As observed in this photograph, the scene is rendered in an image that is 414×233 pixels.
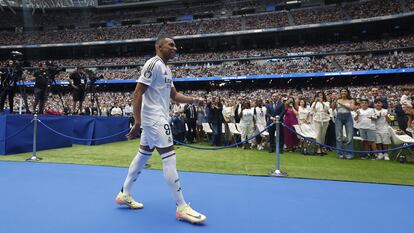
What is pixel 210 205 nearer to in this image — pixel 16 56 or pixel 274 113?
pixel 274 113

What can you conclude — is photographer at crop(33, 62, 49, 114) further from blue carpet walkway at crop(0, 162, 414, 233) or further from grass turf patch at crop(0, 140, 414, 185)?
blue carpet walkway at crop(0, 162, 414, 233)

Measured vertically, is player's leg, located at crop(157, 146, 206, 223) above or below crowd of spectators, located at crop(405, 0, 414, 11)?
below

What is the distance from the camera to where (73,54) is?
150ft

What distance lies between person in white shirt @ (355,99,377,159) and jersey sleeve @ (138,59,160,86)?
6.78 m

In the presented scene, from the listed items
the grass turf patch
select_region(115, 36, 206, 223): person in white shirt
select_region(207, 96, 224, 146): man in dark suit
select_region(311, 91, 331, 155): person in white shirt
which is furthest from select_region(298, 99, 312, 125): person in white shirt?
select_region(115, 36, 206, 223): person in white shirt

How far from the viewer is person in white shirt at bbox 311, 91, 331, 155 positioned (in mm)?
8195

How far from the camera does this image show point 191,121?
38.3 feet

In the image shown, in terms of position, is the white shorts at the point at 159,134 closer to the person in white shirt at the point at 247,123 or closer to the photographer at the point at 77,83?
the person in white shirt at the point at 247,123

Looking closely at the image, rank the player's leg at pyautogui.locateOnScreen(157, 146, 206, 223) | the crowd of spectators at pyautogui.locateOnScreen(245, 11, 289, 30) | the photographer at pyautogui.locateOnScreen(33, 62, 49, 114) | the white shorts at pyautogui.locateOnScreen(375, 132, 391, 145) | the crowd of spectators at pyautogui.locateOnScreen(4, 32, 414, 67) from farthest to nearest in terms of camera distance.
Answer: the crowd of spectators at pyautogui.locateOnScreen(245, 11, 289, 30), the crowd of spectators at pyautogui.locateOnScreen(4, 32, 414, 67), the photographer at pyautogui.locateOnScreen(33, 62, 49, 114), the white shorts at pyautogui.locateOnScreen(375, 132, 391, 145), the player's leg at pyautogui.locateOnScreen(157, 146, 206, 223)

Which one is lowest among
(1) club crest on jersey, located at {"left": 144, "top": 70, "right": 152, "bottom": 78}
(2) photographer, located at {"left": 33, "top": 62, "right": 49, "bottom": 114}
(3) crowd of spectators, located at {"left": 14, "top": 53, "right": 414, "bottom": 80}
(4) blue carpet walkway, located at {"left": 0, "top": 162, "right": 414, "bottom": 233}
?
(4) blue carpet walkway, located at {"left": 0, "top": 162, "right": 414, "bottom": 233}

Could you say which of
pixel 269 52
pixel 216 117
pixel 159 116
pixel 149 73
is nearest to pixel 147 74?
pixel 149 73

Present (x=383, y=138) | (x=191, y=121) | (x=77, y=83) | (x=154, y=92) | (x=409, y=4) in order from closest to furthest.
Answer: (x=154, y=92) < (x=383, y=138) < (x=77, y=83) < (x=191, y=121) < (x=409, y=4)

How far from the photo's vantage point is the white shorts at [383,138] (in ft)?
23.9

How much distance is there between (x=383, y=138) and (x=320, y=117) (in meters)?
1.66
